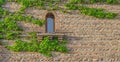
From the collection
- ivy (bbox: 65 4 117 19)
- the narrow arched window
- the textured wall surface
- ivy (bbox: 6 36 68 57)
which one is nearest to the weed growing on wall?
ivy (bbox: 6 36 68 57)

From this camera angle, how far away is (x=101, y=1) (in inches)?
782

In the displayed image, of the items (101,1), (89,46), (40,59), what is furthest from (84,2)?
(40,59)

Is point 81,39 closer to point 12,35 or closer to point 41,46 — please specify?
point 41,46

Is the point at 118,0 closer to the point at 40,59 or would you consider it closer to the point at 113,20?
the point at 113,20

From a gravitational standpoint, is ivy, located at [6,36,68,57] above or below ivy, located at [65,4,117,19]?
below

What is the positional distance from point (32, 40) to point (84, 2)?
2.88 meters

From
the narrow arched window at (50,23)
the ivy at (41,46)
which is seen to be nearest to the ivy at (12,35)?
the ivy at (41,46)

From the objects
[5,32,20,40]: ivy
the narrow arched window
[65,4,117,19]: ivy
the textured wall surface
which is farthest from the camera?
[65,4,117,19]: ivy

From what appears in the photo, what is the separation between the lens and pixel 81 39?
19.1m

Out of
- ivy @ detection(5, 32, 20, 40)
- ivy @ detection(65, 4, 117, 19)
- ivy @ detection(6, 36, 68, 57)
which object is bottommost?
ivy @ detection(6, 36, 68, 57)

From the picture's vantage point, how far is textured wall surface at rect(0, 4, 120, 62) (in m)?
18.7

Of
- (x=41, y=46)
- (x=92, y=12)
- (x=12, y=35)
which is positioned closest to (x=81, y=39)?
(x=92, y=12)

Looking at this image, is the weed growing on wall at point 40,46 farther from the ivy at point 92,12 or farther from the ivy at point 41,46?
the ivy at point 92,12

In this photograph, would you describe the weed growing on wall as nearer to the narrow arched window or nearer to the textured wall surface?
the textured wall surface
